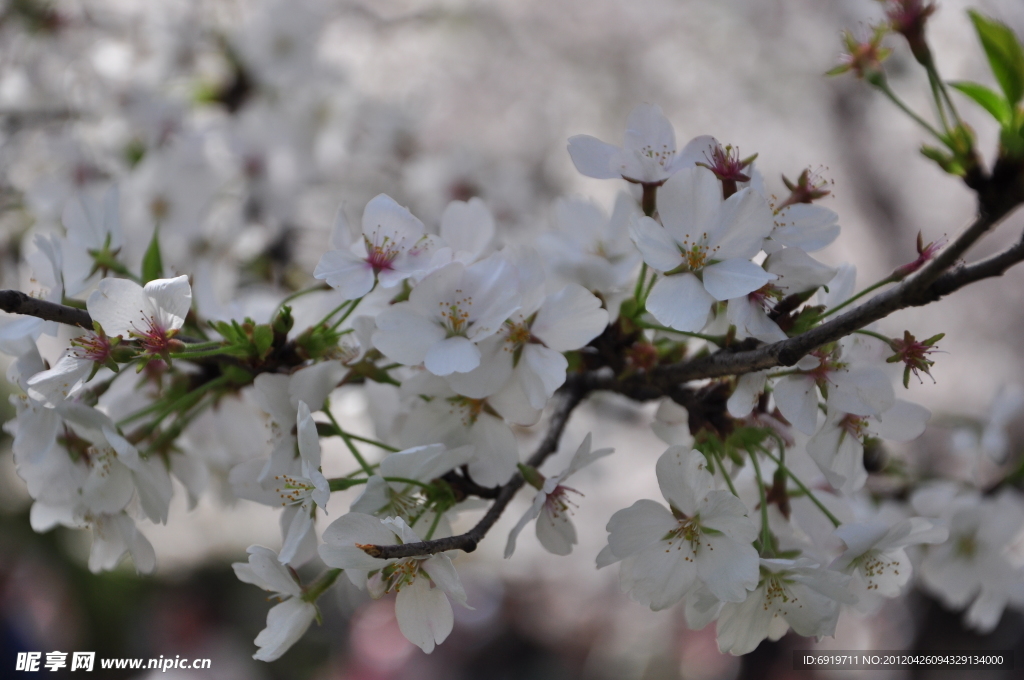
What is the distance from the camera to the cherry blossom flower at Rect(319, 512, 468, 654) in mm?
529

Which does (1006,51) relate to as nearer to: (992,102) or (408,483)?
(992,102)

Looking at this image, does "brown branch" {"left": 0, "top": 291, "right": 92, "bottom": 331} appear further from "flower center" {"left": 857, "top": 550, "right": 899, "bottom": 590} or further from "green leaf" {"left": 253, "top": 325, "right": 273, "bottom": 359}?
"flower center" {"left": 857, "top": 550, "right": 899, "bottom": 590}

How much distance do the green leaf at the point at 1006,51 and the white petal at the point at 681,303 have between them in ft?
0.84

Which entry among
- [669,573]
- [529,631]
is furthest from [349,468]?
[669,573]

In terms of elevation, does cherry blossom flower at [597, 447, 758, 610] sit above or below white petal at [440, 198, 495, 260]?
below

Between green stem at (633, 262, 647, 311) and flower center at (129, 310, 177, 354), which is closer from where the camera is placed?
flower center at (129, 310, 177, 354)

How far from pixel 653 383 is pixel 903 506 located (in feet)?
2.24

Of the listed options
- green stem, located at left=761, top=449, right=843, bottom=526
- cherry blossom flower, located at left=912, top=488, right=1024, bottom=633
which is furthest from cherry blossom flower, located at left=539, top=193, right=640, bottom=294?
cherry blossom flower, located at left=912, top=488, right=1024, bottom=633

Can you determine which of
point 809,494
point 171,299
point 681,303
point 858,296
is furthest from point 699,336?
point 171,299

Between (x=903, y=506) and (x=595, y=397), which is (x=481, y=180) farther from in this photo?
(x=903, y=506)

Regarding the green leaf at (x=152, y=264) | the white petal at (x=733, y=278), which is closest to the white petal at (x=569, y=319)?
the white petal at (x=733, y=278)

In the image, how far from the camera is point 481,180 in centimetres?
201

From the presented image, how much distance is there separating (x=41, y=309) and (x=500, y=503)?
1.39ft

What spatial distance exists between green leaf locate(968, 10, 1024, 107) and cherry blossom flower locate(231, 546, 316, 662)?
68cm
